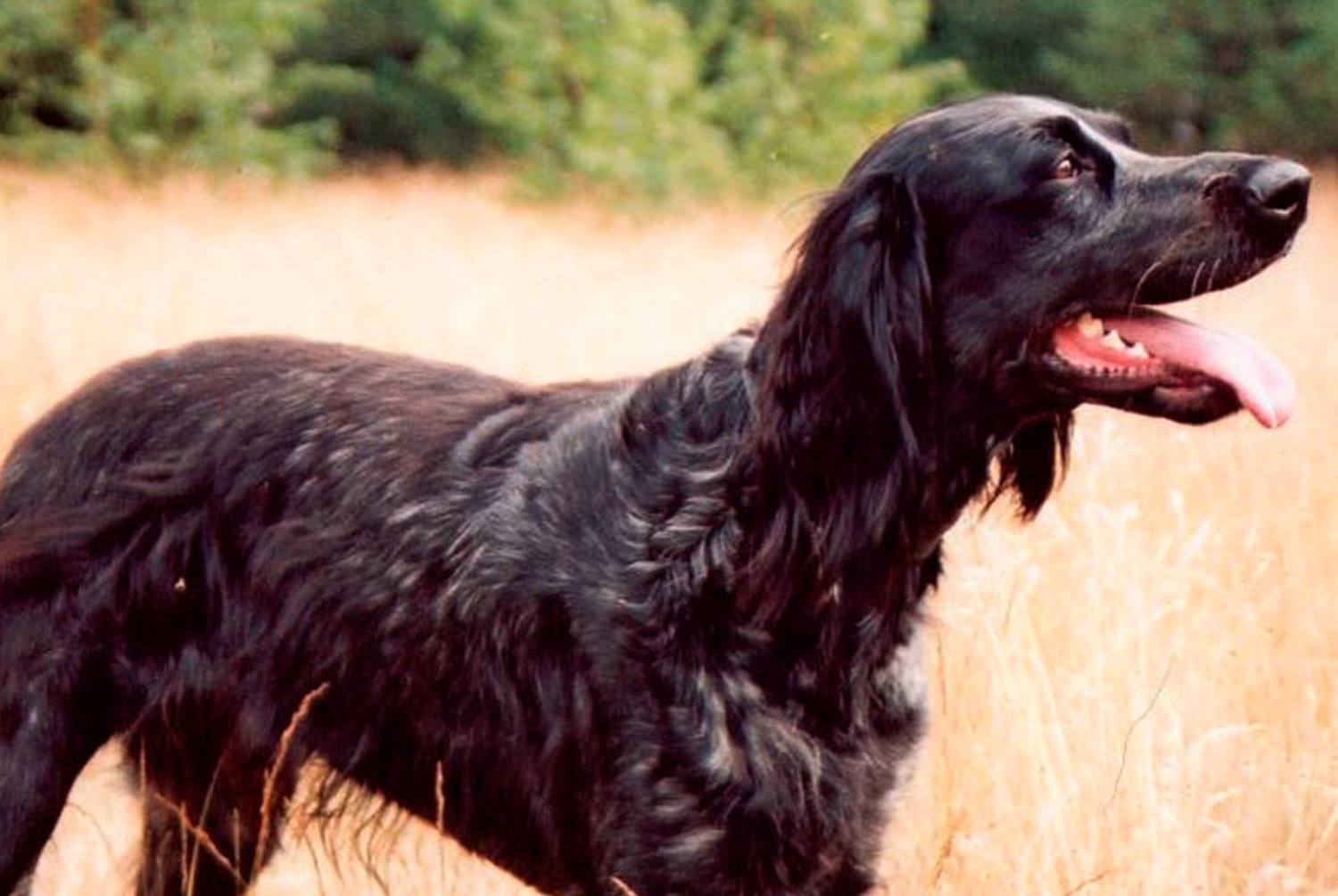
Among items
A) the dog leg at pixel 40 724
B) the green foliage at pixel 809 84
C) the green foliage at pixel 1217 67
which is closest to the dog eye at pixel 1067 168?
the dog leg at pixel 40 724

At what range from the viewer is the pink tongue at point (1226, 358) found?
335 centimetres

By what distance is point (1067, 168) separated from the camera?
3.53 metres

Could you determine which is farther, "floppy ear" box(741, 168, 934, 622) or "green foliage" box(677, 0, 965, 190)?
"green foliage" box(677, 0, 965, 190)

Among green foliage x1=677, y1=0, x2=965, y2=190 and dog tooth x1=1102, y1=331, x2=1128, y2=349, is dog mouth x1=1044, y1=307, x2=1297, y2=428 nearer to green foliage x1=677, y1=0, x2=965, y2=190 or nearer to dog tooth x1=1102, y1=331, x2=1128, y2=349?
dog tooth x1=1102, y1=331, x2=1128, y2=349

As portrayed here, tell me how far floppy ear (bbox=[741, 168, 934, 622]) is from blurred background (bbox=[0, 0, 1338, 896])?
0.79 ft

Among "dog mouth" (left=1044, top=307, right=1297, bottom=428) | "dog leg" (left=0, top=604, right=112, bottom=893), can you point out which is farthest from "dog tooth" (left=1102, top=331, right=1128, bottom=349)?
"dog leg" (left=0, top=604, right=112, bottom=893)

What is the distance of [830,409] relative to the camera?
11.5 feet

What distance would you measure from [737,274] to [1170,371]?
9.18 m

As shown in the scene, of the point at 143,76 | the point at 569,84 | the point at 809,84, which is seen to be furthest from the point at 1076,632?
the point at 569,84

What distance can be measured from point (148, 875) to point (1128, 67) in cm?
1769

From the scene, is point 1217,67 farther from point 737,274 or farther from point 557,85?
point 737,274

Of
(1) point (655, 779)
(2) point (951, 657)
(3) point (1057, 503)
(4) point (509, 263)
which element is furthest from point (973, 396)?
(4) point (509, 263)

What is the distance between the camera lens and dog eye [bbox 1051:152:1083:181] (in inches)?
139

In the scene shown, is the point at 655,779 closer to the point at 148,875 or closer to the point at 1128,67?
the point at 148,875
